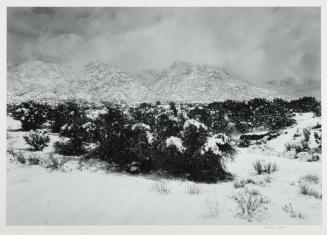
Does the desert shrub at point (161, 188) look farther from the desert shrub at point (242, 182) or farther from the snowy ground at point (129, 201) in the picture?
the desert shrub at point (242, 182)

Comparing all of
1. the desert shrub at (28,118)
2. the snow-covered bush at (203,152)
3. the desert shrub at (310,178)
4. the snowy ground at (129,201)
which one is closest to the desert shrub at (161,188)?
the snowy ground at (129,201)

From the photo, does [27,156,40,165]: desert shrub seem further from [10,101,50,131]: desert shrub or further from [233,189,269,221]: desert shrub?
[10,101,50,131]: desert shrub

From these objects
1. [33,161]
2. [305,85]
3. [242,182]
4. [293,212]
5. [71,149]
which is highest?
[305,85]

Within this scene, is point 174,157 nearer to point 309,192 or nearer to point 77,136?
point 309,192

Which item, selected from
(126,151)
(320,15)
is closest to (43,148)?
(126,151)

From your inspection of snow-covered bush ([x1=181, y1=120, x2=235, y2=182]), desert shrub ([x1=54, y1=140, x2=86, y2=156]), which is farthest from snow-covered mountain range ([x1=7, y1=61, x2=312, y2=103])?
snow-covered bush ([x1=181, y1=120, x2=235, y2=182])

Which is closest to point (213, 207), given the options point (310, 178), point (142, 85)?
point (310, 178)

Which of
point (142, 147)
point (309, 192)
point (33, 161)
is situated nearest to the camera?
point (309, 192)
